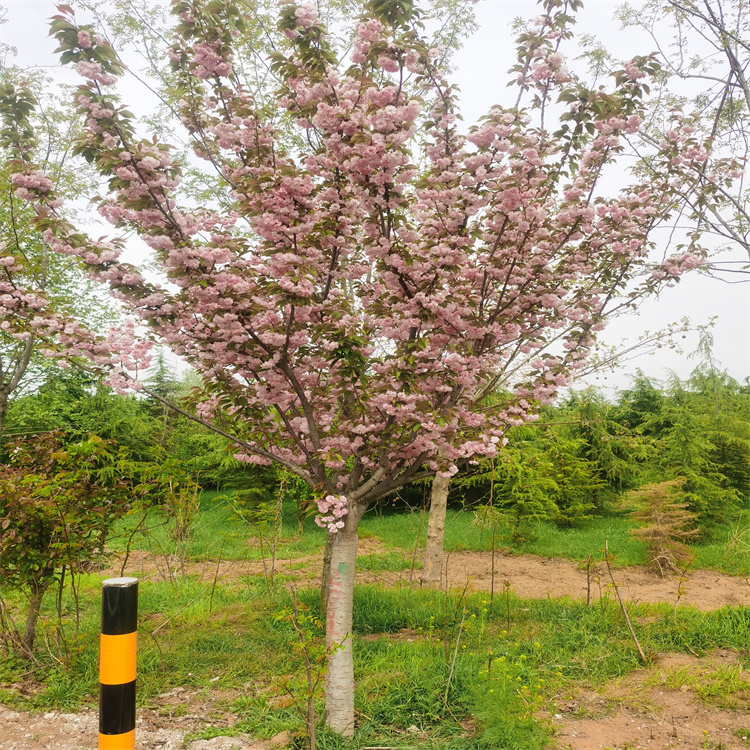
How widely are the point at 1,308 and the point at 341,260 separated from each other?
1.97 metres

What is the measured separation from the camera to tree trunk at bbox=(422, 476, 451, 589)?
6.54 m

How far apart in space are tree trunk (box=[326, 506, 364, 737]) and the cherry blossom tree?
0.01 metres

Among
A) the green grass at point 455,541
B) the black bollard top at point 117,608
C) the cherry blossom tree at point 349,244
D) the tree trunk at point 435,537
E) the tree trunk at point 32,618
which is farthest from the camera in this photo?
the green grass at point 455,541

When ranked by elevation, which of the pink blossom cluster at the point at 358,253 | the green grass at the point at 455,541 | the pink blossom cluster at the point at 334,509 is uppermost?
the pink blossom cluster at the point at 358,253

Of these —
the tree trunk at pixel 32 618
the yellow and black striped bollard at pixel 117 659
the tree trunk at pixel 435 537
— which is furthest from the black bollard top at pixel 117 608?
the tree trunk at pixel 435 537

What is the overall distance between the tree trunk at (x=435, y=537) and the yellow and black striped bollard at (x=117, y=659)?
198 inches

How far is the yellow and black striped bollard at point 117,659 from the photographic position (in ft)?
5.65

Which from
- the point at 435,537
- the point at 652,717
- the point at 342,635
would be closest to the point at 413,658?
the point at 342,635

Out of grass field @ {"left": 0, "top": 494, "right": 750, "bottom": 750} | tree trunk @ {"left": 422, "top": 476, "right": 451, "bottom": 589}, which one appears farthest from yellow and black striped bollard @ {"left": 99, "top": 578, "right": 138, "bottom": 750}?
tree trunk @ {"left": 422, "top": 476, "right": 451, "bottom": 589}

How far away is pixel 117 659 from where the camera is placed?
68.4 inches

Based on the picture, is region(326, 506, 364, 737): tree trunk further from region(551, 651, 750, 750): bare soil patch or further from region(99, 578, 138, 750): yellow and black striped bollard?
region(99, 578, 138, 750): yellow and black striped bollard

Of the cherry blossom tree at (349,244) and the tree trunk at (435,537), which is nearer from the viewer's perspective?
the cherry blossom tree at (349,244)

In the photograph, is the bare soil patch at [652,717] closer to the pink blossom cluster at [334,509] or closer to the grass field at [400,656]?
the grass field at [400,656]

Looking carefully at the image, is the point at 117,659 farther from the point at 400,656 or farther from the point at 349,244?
the point at 400,656
